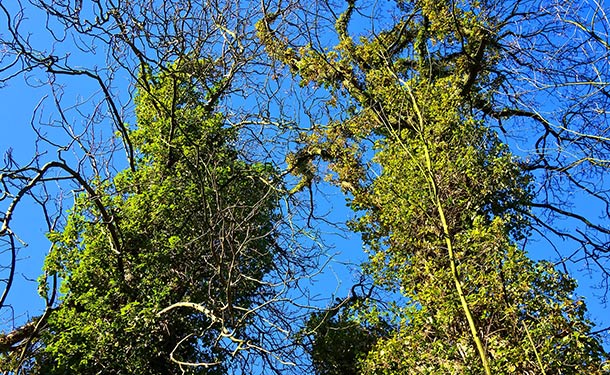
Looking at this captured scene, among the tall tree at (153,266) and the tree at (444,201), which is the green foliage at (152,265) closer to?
the tall tree at (153,266)

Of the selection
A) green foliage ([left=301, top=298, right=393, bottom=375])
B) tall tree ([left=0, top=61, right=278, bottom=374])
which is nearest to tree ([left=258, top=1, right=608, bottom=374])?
green foliage ([left=301, top=298, right=393, bottom=375])

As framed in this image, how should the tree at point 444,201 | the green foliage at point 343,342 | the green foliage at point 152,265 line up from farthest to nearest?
the green foliage at point 343,342
the green foliage at point 152,265
the tree at point 444,201

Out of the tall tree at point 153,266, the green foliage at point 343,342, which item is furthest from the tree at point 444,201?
the tall tree at point 153,266

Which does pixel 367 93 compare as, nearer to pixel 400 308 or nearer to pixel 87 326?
pixel 400 308

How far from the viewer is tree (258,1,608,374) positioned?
4.36 m

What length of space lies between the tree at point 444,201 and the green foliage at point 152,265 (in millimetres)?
1236

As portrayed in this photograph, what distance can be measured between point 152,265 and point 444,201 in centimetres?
284

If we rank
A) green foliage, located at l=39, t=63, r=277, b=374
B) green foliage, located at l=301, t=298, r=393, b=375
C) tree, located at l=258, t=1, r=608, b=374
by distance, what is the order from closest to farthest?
tree, located at l=258, t=1, r=608, b=374 < green foliage, located at l=39, t=63, r=277, b=374 < green foliage, located at l=301, t=298, r=393, b=375

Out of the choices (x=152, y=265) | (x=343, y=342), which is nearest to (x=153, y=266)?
(x=152, y=265)

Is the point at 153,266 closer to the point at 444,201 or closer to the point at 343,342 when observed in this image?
the point at 343,342

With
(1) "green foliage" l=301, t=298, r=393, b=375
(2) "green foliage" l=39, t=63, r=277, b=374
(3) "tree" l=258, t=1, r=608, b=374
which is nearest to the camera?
(3) "tree" l=258, t=1, r=608, b=374

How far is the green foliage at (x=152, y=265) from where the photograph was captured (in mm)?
5434

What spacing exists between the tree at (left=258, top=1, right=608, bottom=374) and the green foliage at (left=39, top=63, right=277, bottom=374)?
1.24 m

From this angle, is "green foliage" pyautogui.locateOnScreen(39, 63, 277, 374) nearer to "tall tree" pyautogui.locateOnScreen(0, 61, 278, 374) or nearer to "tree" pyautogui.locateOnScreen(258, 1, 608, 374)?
"tall tree" pyautogui.locateOnScreen(0, 61, 278, 374)
